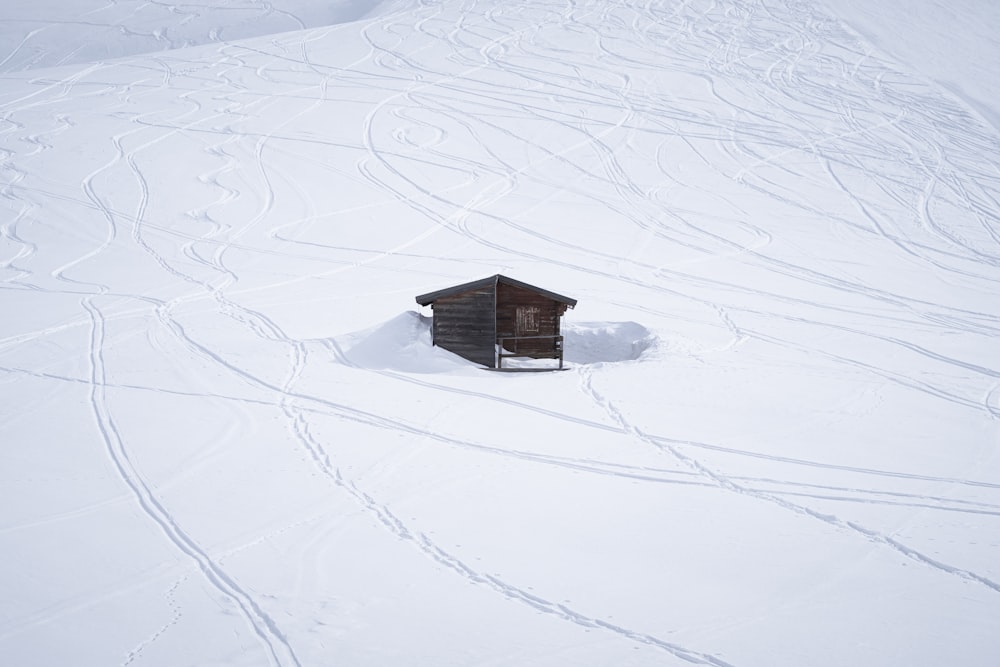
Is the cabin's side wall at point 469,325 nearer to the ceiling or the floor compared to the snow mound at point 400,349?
nearer to the ceiling

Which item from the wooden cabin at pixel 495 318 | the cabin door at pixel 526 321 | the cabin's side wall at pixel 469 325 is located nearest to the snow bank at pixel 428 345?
the cabin's side wall at pixel 469 325

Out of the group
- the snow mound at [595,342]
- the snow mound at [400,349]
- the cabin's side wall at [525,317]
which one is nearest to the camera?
the snow mound at [400,349]

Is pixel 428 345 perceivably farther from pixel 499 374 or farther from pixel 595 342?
pixel 595 342

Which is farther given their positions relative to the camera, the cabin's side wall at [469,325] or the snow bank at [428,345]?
the cabin's side wall at [469,325]

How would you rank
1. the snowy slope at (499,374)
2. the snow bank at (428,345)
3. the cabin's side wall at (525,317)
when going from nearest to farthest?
the snowy slope at (499,374) → the snow bank at (428,345) → the cabin's side wall at (525,317)

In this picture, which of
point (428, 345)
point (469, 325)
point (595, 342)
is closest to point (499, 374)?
point (469, 325)

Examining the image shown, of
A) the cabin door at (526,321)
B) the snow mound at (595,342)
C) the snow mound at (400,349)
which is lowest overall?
the snow mound at (595,342)

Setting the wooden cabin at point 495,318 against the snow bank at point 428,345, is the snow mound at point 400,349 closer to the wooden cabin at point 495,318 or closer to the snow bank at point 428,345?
the snow bank at point 428,345
